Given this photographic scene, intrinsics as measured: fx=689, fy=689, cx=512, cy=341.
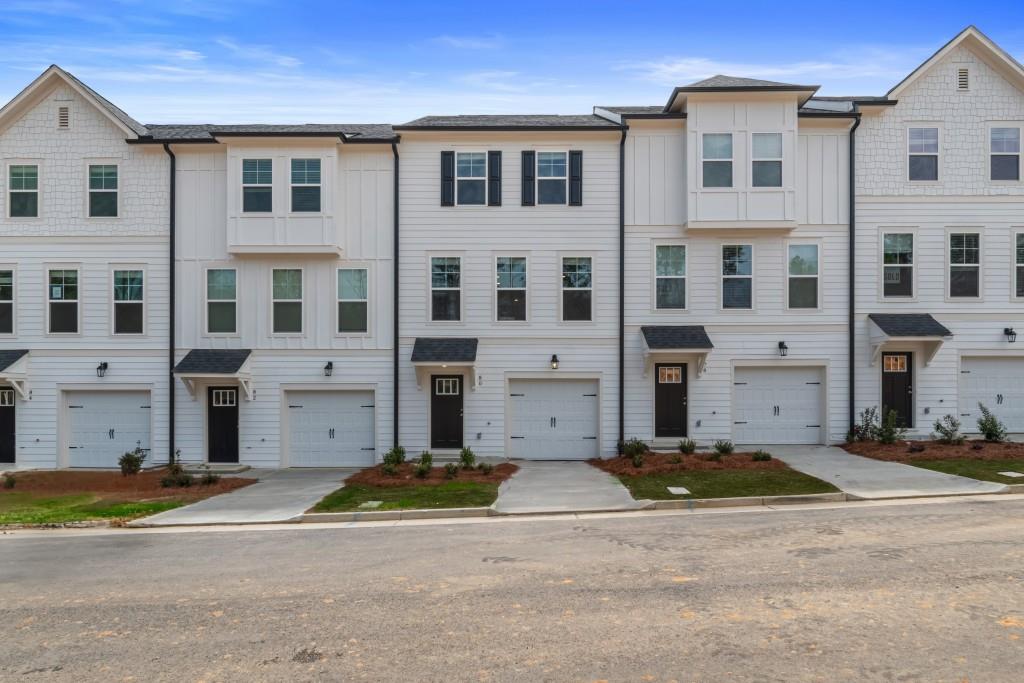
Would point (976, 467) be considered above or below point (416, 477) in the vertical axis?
above

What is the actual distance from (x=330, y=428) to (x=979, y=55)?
20.7m

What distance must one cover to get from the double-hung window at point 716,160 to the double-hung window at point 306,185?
34.0 ft

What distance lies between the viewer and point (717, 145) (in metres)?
18.5

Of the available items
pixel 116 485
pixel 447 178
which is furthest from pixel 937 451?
pixel 116 485

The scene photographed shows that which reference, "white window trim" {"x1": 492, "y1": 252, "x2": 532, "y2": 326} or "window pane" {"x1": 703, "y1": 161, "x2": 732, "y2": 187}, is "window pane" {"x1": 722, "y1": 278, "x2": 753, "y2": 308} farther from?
"white window trim" {"x1": 492, "y1": 252, "x2": 532, "y2": 326}

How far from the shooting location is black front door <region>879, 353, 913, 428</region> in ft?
62.3

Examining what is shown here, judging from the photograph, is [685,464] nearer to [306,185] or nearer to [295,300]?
[295,300]

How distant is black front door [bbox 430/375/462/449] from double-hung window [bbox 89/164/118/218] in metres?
10.2

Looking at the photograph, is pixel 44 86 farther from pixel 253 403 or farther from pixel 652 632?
pixel 652 632

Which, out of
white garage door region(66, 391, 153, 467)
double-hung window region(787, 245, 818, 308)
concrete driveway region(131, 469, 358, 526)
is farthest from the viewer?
white garage door region(66, 391, 153, 467)

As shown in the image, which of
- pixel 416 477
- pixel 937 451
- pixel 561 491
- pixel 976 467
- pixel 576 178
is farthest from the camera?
pixel 576 178

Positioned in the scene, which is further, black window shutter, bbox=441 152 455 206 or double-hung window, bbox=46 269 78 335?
double-hung window, bbox=46 269 78 335

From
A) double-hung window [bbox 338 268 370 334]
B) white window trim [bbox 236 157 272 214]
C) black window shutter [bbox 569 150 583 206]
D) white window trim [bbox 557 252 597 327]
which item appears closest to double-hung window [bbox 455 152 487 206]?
black window shutter [bbox 569 150 583 206]

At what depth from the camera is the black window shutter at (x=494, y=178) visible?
62.5ft
